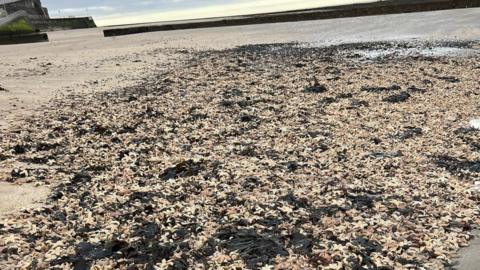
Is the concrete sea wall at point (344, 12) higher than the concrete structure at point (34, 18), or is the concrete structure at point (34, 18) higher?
the concrete structure at point (34, 18)

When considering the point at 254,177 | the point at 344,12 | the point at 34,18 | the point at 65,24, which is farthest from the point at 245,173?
the point at 65,24

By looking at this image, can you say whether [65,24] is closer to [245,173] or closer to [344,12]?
[344,12]

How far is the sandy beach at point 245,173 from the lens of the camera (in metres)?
5.93

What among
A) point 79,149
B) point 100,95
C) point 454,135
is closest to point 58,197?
point 79,149

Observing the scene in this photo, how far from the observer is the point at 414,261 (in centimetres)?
566

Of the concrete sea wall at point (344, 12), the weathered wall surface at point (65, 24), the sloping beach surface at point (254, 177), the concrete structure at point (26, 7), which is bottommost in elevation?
the sloping beach surface at point (254, 177)

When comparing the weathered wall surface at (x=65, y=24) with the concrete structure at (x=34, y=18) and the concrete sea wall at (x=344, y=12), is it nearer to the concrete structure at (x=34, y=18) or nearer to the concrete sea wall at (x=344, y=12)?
the concrete structure at (x=34, y=18)

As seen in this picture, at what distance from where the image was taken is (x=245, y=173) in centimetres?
829

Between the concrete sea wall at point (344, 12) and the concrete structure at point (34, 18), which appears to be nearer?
the concrete sea wall at point (344, 12)

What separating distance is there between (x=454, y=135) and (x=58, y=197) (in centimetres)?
736

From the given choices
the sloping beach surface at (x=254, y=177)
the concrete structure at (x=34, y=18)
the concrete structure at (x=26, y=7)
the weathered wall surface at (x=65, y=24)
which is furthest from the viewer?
the weathered wall surface at (x=65, y=24)

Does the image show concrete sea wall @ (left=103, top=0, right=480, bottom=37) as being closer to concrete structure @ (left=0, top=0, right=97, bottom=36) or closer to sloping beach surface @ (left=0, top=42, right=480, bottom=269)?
concrete structure @ (left=0, top=0, right=97, bottom=36)

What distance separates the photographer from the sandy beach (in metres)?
5.93

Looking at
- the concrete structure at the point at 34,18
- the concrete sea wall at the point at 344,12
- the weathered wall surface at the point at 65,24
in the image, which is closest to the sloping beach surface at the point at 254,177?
the concrete sea wall at the point at 344,12
